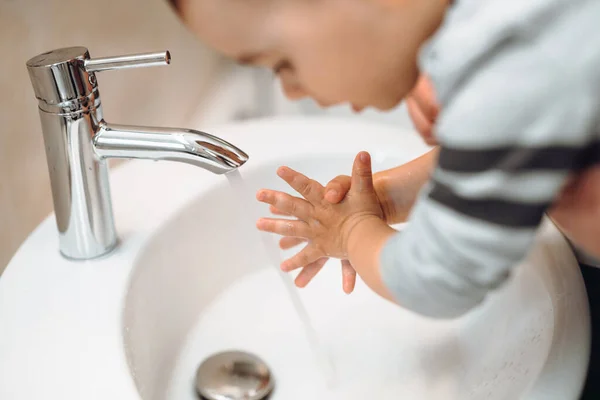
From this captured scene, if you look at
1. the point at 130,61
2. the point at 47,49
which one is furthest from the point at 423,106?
the point at 47,49

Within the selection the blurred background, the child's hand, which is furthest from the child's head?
the blurred background

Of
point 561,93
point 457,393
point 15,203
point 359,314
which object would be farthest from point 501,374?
point 15,203

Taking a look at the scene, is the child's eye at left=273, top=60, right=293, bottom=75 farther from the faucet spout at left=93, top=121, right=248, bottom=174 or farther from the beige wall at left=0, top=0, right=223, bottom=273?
the beige wall at left=0, top=0, right=223, bottom=273

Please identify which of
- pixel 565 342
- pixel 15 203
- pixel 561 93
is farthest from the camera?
pixel 15 203

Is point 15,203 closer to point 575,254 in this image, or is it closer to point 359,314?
point 359,314

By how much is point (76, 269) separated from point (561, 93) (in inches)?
14.4

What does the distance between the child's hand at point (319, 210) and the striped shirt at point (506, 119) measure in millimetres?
152

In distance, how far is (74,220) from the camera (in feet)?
1.55

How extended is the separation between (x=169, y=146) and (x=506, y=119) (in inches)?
9.1

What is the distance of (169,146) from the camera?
0.42m

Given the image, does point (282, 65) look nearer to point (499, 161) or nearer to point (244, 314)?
point (499, 161)

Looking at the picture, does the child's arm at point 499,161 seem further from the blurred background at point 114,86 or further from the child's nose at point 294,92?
the blurred background at point 114,86

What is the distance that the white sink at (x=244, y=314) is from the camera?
0.41 meters

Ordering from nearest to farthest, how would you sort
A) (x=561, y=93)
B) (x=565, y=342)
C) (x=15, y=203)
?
(x=561, y=93)
(x=565, y=342)
(x=15, y=203)
